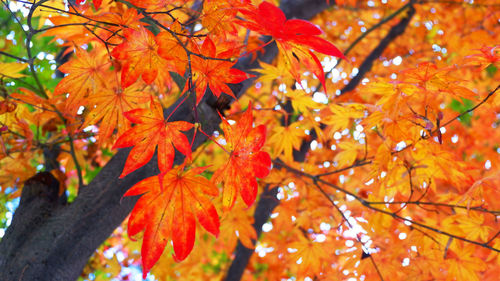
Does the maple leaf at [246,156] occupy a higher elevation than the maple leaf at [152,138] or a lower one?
lower

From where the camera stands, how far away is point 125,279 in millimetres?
2842

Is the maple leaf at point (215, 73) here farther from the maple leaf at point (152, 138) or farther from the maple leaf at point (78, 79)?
the maple leaf at point (78, 79)

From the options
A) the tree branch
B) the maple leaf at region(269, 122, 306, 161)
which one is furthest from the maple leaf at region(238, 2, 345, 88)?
the tree branch

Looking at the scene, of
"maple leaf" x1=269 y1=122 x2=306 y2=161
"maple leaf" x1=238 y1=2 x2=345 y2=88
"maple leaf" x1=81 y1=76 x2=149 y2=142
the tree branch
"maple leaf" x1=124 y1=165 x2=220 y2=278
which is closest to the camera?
"maple leaf" x1=238 y1=2 x2=345 y2=88

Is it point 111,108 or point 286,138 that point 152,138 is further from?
point 286,138

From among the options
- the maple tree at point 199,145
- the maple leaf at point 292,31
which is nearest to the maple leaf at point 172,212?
the maple tree at point 199,145

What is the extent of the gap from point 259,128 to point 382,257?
1.00m

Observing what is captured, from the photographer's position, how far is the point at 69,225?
1.08 m

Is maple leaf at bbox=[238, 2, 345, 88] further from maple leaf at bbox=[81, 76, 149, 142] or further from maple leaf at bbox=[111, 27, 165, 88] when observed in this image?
maple leaf at bbox=[81, 76, 149, 142]

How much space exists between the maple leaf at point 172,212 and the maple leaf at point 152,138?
1.7 inches

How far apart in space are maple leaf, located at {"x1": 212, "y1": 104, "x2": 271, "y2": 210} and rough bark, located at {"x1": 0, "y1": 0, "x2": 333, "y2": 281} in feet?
1.03

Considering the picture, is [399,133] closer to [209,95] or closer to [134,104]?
[209,95]

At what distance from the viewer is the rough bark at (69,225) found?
102 cm

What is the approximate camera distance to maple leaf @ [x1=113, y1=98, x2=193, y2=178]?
77 cm
